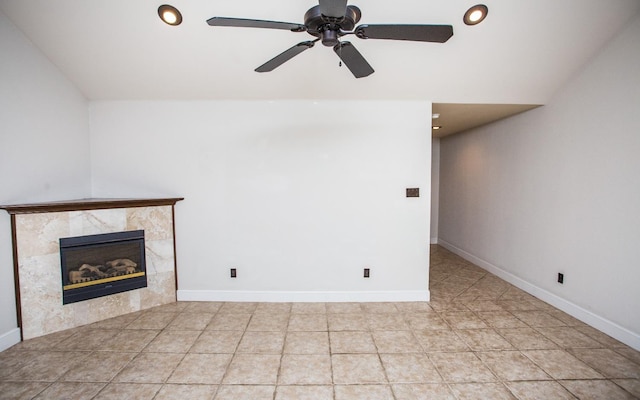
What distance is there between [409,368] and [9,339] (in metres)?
3.40

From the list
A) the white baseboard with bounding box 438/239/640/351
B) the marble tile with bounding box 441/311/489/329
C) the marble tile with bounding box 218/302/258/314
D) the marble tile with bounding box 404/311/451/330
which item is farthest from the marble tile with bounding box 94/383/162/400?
the white baseboard with bounding box 438/239/640/351

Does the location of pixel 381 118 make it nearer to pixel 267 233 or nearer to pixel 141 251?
pixel 267 233

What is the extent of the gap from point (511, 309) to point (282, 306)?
8.40ft

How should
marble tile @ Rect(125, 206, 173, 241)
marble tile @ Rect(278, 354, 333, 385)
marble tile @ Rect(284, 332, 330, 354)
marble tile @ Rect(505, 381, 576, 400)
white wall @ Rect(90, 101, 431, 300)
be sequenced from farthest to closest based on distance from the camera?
white wall @ Rect(90, 101, 431, 300), marble tile @ Rect(125, 206, 173, 241), marble tile @ Rect(284, 332, 330, 354), marble tile @ Rect(278, 354, 333, 385), marble tile @ Rect(505, 381, 576, 400)

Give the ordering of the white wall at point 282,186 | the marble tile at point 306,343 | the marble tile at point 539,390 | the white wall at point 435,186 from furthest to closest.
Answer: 1. the white wall at point 435,186
2. the white wall at point 282,186
3. the marble tile at point 306,343
4. the marble tile at point 539,390

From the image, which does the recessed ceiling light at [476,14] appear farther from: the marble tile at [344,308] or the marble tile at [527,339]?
the marble tile at [344,308]

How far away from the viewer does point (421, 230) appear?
3268mm

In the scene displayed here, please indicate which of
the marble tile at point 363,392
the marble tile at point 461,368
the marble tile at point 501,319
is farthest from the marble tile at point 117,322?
the marble tile at point 501,319

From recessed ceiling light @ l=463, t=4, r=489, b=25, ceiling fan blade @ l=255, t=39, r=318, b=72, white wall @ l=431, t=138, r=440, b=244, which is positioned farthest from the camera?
white wall @ l=431, t=138, r=440, b=244

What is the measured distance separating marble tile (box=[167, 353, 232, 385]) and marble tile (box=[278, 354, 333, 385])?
0.47m

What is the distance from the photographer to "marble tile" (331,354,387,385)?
1994 mm

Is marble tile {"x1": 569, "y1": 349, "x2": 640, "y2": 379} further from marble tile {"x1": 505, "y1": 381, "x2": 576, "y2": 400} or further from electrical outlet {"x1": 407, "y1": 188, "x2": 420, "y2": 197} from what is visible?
electrical outlet {"x1": 407, "y1": 188, "x2": 420, "y2": 197}

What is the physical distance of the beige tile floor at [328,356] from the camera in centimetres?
191

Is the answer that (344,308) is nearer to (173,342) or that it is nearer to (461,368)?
(461,368)
